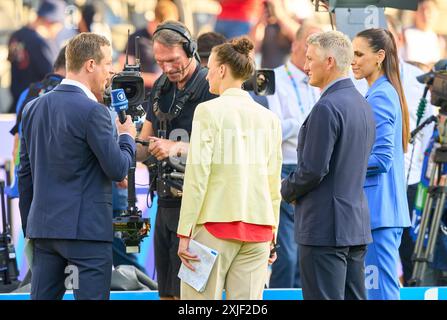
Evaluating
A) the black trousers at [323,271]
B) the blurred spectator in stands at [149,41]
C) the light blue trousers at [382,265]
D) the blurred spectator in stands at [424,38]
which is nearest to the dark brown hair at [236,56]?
the black trousers at [323,271]

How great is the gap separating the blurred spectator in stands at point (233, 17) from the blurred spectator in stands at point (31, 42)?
4.18 ft

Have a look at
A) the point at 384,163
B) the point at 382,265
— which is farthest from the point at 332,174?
the point at 382,265

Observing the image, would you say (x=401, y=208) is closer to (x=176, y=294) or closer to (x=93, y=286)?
(x=176, y=294)

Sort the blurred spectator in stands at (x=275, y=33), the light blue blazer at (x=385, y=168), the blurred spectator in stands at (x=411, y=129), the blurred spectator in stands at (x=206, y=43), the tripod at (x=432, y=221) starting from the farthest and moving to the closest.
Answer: the blurred spectator in stands at (x=411, y=129)
the blurred spectator in stands at (x=275, y=33)
the blurred spectator in stands at (x=206, y=43)
the tripod at (x=432, y=221)
the light blue blazer at (x=385, y=168)

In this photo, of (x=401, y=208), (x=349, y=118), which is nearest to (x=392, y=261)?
(x=401, y=208)

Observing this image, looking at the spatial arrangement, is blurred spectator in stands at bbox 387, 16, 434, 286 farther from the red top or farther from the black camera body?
the black camera body

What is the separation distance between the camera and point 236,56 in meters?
5.90

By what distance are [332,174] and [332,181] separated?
0.13ft

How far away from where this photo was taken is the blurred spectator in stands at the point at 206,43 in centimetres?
813

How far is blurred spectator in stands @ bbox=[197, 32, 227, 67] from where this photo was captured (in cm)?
813

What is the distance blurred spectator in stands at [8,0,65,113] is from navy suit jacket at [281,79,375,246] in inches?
129

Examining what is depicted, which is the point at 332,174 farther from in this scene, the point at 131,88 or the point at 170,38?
the point at 170,38

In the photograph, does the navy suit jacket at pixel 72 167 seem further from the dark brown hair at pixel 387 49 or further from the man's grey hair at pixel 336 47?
the dark brown hair at pixel 387 49

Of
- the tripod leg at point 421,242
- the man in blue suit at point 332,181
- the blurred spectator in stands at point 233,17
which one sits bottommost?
the tripod leg at point 421,242
